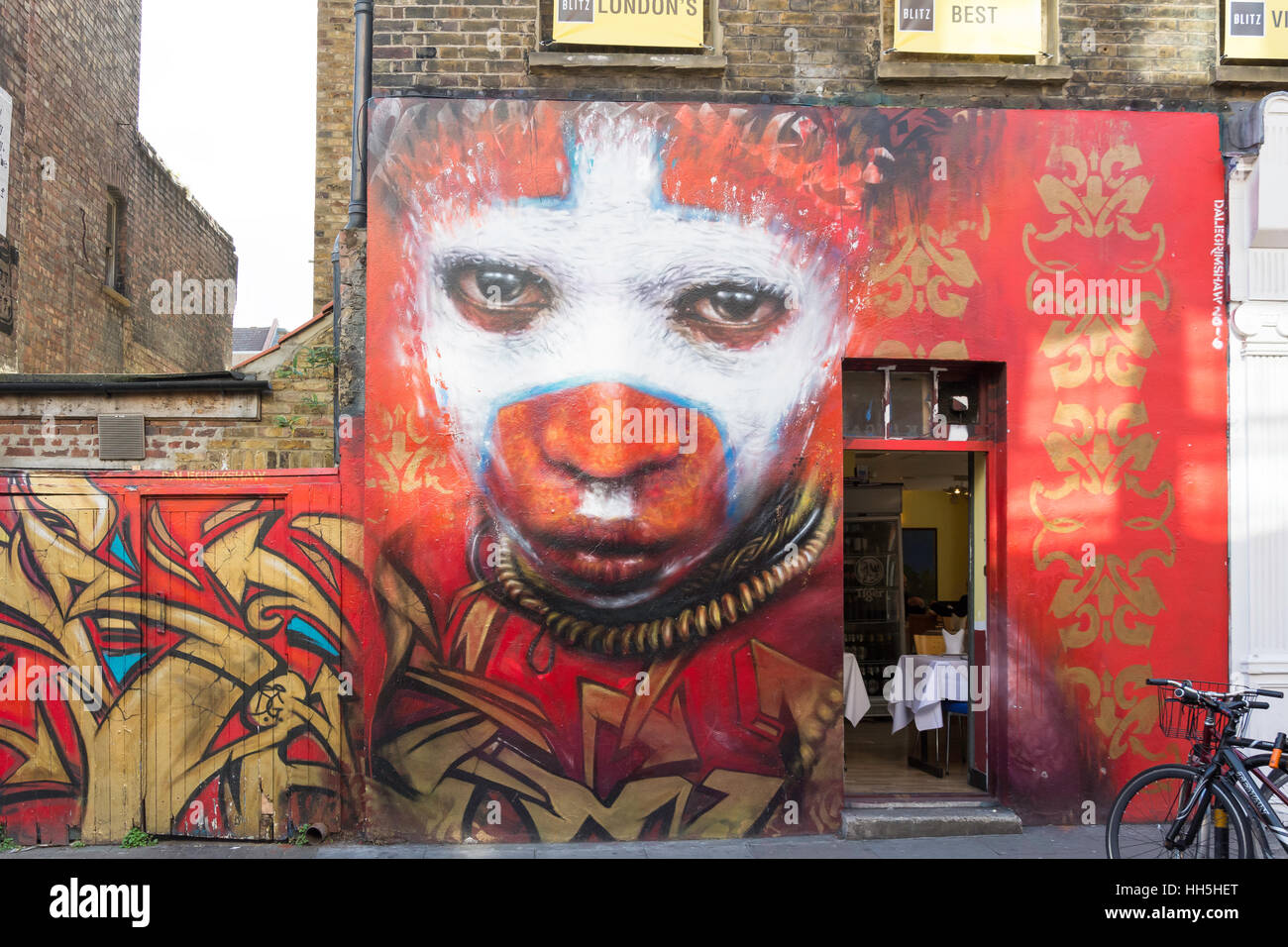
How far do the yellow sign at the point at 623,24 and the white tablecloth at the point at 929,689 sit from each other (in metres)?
5.09

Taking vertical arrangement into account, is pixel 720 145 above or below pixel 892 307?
above

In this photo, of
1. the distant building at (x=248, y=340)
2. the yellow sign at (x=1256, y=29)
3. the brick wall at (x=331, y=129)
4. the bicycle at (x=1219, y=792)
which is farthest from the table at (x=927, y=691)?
the distant building at (x=248, y=340)

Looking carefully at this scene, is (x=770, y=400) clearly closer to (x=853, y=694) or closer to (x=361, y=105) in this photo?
(x=853, y=694)

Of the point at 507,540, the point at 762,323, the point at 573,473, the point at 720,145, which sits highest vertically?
the point at 720,145

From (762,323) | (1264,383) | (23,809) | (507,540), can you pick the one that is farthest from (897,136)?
(23,809)

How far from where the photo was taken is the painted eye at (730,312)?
705cm

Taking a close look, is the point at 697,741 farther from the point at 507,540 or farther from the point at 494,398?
the point at 494,398

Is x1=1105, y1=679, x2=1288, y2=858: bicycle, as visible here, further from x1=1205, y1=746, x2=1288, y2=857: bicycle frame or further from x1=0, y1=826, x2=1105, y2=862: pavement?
x1=0, y1=826, x2=1105, y2=862: pavement

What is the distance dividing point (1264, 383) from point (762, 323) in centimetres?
369

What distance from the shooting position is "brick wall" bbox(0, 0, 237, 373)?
33.9 feet

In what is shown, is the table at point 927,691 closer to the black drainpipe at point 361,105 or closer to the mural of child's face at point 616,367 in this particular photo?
the mural of child's face at point 616,367

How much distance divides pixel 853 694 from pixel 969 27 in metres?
5.12

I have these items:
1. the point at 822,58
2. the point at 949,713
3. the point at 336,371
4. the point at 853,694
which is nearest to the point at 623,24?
the point at 822,58

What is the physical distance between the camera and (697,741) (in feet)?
22.6
